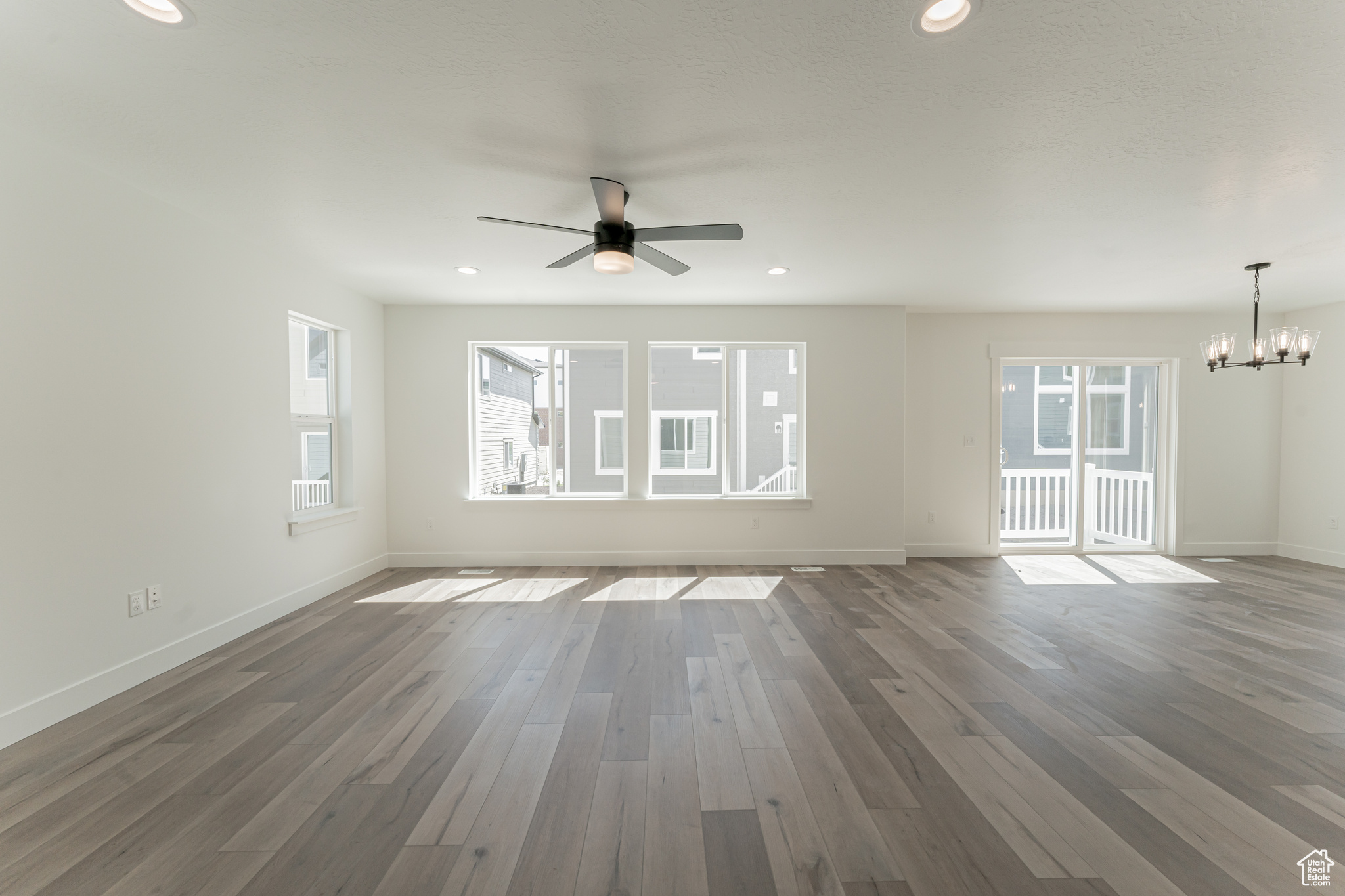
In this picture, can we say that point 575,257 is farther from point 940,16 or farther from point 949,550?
point 949,550

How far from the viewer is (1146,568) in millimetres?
5316

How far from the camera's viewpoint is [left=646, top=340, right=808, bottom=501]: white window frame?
18.2 feet

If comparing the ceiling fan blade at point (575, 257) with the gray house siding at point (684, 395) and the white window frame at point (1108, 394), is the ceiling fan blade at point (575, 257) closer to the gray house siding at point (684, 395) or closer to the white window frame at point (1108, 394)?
the gray house siding at point (684, 395)

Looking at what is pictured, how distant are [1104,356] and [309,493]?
7.77 meters

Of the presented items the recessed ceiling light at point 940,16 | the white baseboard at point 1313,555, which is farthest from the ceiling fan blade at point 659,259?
the white baseboard at point 1313,555

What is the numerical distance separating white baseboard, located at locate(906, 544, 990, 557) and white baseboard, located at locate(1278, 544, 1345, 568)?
10.2 ft

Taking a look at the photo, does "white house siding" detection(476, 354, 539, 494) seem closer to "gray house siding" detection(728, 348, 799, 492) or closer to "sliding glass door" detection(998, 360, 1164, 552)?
"gray house siding" detection(728, 348, 799, 492)

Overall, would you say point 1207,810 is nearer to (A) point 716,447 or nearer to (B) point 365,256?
(A) point 716,447

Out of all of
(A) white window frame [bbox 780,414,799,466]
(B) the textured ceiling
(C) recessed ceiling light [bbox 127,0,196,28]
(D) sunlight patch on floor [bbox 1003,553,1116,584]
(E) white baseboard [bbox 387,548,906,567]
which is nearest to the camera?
(C) recessed ceiling light [bbox 127,0,196,28]

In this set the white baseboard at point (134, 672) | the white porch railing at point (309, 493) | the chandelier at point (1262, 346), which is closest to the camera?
the white baseboard at point (134, 672)

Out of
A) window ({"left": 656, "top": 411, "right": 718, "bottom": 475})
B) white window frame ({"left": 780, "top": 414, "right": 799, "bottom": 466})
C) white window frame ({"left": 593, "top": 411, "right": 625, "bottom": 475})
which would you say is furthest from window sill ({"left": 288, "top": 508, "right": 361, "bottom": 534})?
white window frame ({"left": 780, "top": 414, "right": 799, "bottom": 466})

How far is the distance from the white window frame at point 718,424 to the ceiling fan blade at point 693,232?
9.09 ft

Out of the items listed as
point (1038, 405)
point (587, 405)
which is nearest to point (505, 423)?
point (587, 405)

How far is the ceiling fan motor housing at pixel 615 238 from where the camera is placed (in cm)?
277
